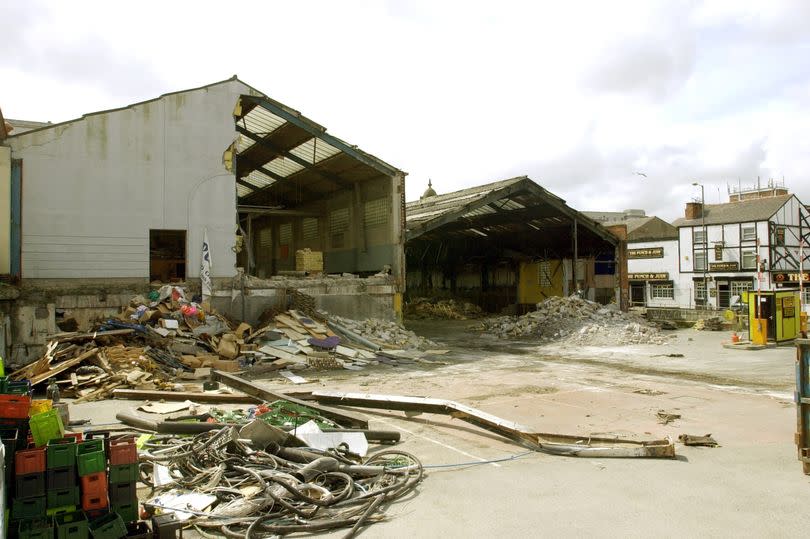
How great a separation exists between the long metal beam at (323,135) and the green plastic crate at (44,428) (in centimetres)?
1570

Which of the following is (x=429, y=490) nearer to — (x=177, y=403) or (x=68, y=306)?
(x=177, y=403)

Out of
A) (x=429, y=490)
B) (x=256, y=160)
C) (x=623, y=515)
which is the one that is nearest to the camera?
(x=623, y=515)

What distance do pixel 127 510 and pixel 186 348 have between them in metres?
10.8

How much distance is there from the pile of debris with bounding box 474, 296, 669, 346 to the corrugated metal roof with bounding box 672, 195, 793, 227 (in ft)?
62.4

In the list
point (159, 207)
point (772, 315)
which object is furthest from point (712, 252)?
point (159, 207)

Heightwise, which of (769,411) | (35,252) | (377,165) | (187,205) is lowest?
(769,411)

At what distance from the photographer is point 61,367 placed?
12.5 m

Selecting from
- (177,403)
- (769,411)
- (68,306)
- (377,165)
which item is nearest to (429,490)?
(177,403)

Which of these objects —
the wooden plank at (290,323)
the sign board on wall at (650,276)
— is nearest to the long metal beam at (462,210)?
the wooden plank at (290,323)

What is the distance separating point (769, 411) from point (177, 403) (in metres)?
10.4

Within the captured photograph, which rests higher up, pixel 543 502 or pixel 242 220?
pixel 242 220

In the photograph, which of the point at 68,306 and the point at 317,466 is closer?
the point at 317,466

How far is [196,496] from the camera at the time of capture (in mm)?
5684

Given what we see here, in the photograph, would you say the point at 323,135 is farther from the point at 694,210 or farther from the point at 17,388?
the point at 694,210
